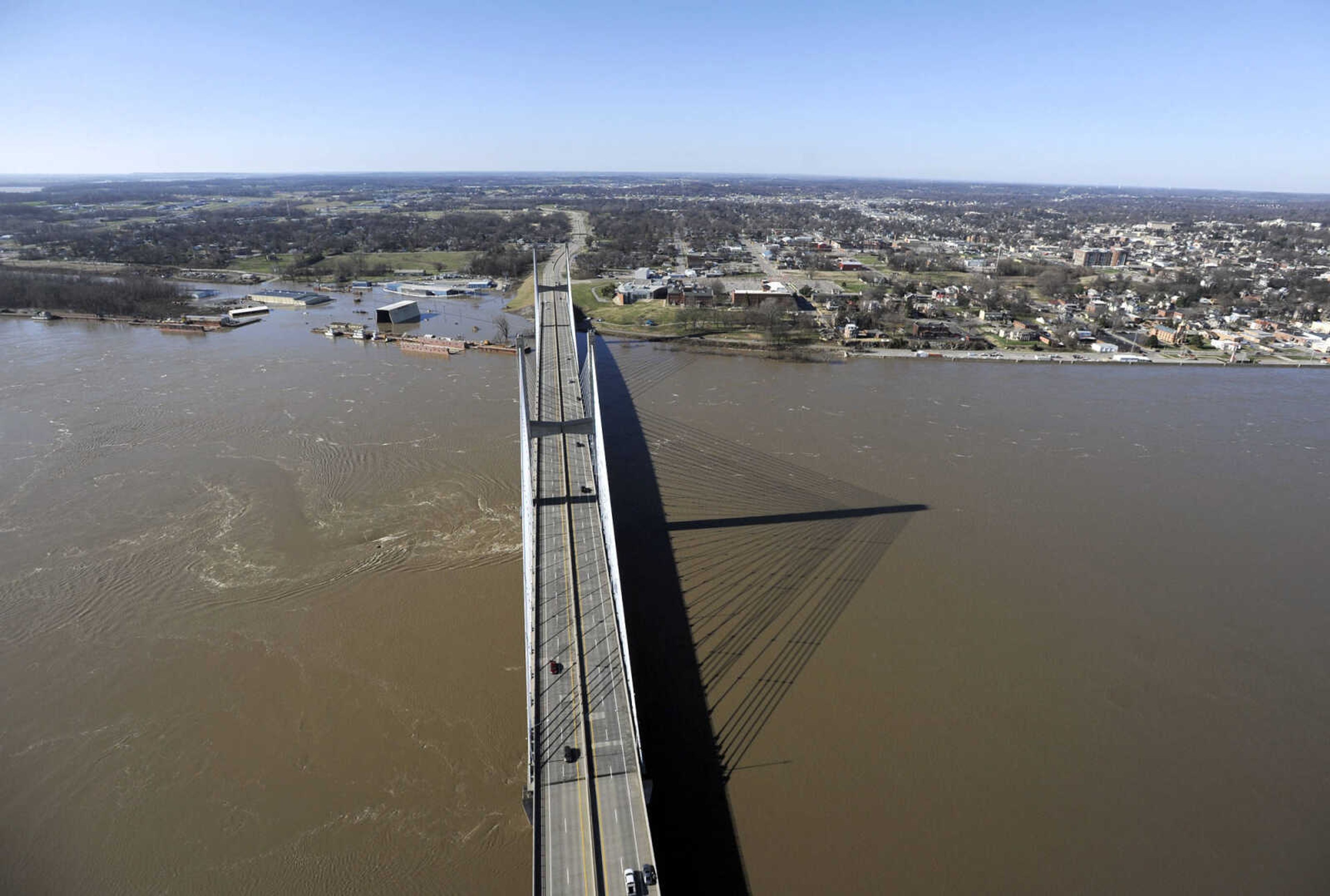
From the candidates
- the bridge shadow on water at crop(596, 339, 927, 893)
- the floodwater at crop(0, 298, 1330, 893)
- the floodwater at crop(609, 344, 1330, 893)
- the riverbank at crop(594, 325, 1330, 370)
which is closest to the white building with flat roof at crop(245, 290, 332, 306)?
the floodwater at crop(0, 298, 1330, 893)

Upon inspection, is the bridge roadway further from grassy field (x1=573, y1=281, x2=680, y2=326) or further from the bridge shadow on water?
grassy field (x1=573, y1=281, x2=680, y2=326)

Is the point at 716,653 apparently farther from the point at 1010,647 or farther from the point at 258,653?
the point at 258,653

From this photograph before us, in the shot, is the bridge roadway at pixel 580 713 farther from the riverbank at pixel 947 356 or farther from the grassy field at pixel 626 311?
the grassy field at pixel 626 311

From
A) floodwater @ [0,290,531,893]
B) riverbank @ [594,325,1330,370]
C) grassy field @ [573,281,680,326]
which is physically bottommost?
floodwater @ [0,290,531,893]

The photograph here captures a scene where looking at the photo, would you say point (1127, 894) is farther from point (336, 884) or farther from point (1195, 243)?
point (1195, 243)

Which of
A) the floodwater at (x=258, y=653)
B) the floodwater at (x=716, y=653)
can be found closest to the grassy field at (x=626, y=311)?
the floodwater at (x=716, y=653)

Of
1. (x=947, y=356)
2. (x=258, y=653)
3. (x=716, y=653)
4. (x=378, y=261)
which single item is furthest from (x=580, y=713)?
(x=378, y=261)
